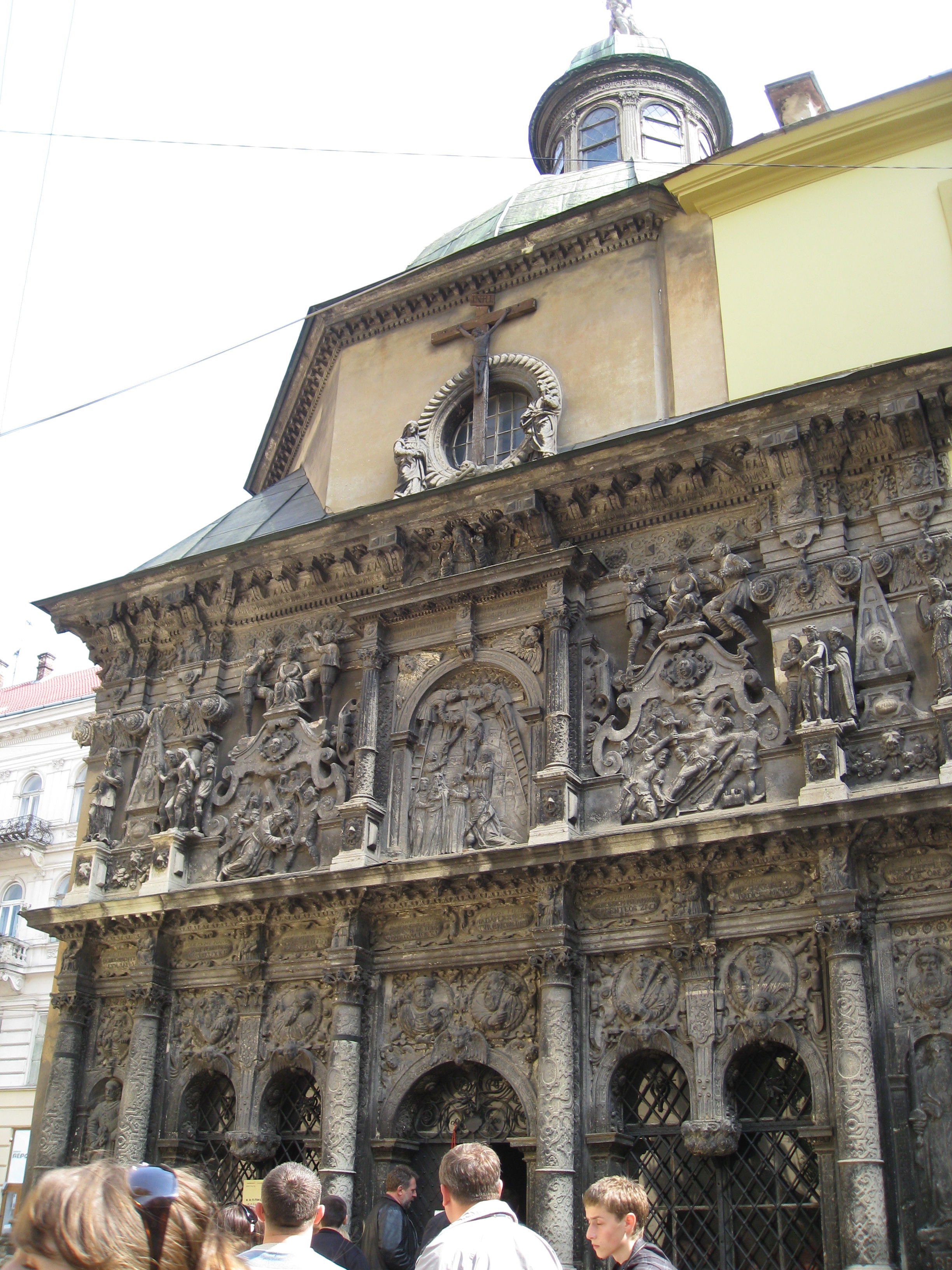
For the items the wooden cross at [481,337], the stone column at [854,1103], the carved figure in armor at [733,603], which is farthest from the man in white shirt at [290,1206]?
the wooden cross at [481,337]

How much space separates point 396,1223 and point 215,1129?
5668 mm

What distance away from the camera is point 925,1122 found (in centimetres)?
916

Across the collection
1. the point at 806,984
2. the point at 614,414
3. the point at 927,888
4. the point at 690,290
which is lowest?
the point at 806,984

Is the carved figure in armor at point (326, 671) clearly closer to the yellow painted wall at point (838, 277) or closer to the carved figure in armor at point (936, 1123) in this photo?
the yellow painted wall at point (838, 277)

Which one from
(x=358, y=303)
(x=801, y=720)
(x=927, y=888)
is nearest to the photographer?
(x=927, y=888)

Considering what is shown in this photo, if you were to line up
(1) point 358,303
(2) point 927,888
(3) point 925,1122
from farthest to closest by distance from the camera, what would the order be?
(1) point 358,303 → (2) point 927,888 → (3) point 925,1122

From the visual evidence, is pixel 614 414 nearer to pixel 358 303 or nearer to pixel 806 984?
pixel 358 303

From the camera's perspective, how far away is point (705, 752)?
11.2 m

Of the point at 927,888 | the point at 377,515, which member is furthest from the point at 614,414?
the point at 927,888

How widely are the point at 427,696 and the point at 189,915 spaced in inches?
140

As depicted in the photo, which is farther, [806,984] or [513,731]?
[513,731]

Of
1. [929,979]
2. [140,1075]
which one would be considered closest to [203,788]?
[140,1075]

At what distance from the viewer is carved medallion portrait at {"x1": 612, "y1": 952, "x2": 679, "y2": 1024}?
10.7 metres

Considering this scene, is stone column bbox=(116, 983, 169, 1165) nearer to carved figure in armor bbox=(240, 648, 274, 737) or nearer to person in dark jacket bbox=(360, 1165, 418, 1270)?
carved figure in armor bbox=(240, 648, 274, 737)
